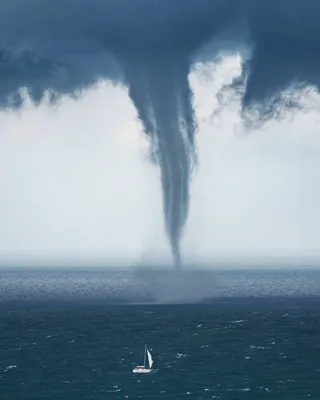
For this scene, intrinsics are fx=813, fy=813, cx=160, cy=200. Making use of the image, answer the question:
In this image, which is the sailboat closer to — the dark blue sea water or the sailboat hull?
the sailboat hull

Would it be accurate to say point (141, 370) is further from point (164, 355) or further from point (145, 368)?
point (164, 355)

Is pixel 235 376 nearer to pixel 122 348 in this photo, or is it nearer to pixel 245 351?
pixel 245 351

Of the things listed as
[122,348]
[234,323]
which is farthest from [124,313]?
[122,348]

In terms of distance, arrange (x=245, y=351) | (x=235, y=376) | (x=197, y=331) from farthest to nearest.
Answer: (x=197, y=331), (x=245, y=351), (x=235, y=376)

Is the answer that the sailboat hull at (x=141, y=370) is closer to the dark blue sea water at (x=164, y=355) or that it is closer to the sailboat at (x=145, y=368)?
the sailboat at (x=145, y=368)

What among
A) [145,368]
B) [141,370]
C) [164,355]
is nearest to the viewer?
[141,370]

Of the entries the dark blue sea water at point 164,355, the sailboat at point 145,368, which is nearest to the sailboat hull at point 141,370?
the sailboat at point 145,368

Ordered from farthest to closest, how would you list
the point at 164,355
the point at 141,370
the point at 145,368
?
1. the point at 164,355
2. the point at 145,368
3. the point at 141,370

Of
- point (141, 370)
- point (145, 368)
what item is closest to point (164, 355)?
point (145, 368)

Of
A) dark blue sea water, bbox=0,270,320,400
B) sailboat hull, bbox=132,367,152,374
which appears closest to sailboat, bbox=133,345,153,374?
sailboat hull, bbox=132,367,152,374

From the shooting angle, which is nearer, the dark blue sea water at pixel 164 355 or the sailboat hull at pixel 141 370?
the dark blue sea water at pixel 164 355

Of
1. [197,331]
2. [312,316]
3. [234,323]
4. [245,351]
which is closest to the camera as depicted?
[245,351]
